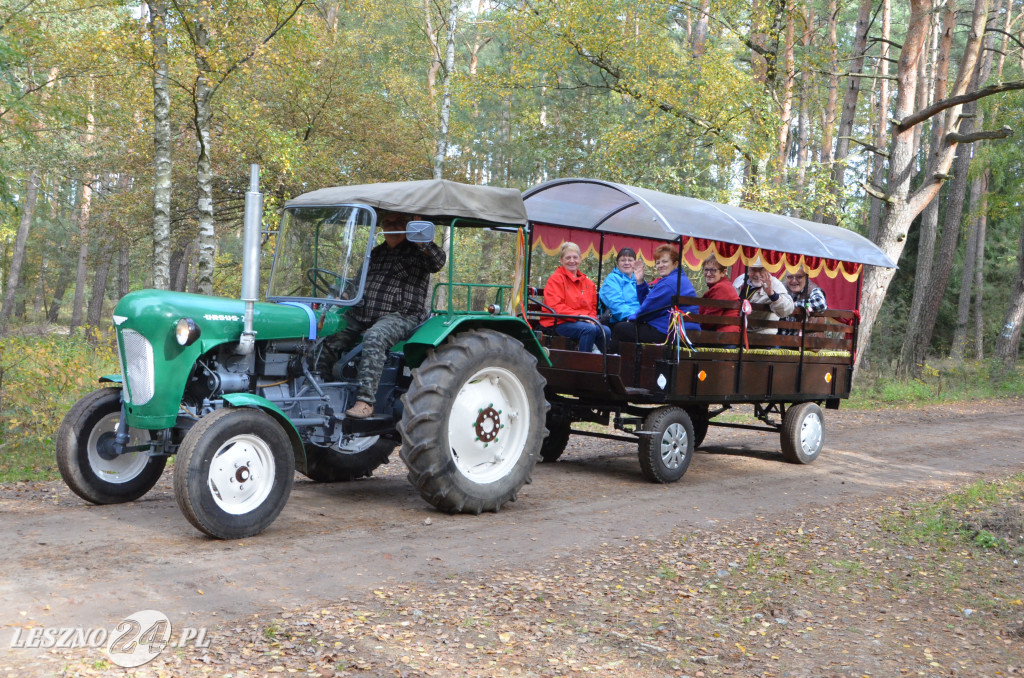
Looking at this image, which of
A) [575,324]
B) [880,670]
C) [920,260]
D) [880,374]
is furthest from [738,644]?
[920,260]

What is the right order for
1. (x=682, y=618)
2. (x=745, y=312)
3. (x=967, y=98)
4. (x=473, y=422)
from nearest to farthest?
1. (x=682, y=618)
2. (x=473, y=422)
3. (x=745, y=312)
4. (x=967, y=98)

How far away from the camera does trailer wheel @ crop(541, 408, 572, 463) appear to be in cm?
990

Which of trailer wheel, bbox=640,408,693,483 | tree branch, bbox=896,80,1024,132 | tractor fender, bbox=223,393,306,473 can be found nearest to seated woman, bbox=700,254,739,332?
trailer wheel, bbox=640,408,693,483

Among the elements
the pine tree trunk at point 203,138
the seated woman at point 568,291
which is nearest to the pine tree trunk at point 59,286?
the pine tree trunk at point 203,138

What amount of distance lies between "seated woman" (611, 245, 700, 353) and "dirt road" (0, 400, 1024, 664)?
1.44m

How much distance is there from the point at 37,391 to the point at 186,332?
532 centimetres

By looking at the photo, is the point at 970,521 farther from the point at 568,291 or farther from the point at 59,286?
Answer: the point at 59,286

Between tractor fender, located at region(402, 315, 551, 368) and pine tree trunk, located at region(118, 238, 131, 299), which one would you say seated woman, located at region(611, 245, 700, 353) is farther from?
pine tree trunk, located at region(118, 238, 131, 299)

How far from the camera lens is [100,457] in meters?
6.53

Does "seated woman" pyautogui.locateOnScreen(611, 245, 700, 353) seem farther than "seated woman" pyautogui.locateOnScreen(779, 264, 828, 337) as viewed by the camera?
No

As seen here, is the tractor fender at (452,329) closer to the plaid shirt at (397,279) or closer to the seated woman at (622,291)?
the plaid shirt at (397,279)

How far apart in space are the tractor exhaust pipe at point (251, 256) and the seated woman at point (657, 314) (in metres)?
4.06

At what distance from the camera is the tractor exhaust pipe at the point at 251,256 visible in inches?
220

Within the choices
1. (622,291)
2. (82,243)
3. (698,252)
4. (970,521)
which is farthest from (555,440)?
(82,243)
